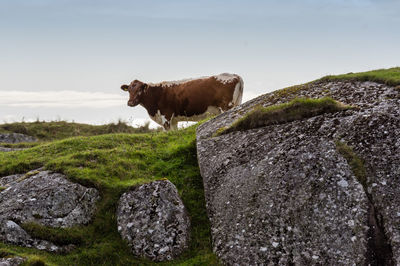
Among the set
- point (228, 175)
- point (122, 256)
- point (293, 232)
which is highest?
point (228, 175)

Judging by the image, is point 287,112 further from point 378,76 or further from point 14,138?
point 14,138

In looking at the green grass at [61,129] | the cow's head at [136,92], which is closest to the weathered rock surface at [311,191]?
the cow's head at [136,92]

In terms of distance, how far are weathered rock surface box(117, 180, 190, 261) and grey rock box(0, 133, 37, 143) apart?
66.6ft

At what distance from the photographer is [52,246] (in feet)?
31.9

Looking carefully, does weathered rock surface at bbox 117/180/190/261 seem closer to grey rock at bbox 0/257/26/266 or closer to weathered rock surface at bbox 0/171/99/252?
weathered rock surface at bbox 0/171/99/252

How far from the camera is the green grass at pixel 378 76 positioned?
12.1 m

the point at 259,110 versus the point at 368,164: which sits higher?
the point at 259,110

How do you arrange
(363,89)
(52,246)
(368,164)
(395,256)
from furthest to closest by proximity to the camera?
(363,89), (52,246), (368,164), (395,256)

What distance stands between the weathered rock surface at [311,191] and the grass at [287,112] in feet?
1.05

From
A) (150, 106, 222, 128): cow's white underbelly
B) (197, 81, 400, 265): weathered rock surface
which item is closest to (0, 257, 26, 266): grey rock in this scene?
(197, 81, 400, 265): weathered rock surface

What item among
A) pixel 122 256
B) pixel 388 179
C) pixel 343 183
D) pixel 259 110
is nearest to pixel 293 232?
pixel 343 183

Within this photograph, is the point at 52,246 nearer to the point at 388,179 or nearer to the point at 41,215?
the point at 41,215

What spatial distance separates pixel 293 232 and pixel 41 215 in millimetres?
6024

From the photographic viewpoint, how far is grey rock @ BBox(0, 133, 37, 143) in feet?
92.5
